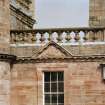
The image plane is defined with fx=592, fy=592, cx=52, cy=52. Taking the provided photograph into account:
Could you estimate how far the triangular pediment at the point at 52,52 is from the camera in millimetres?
20891

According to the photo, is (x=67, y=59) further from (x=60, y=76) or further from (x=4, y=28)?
(x=4, y=28)

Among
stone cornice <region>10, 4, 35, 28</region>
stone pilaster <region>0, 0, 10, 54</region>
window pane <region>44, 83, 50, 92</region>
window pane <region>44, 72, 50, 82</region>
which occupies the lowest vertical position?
window pane <region>44, 83, 50, 92</region>

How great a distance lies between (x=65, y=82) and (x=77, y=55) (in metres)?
1.04

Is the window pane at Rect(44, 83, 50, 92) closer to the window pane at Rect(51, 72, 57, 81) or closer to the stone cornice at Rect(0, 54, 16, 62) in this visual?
the window pane at Rect(51, 72, 57, 81)

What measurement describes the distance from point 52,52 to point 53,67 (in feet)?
1.76

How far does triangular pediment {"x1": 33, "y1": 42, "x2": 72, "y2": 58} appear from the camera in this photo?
68.5 ft

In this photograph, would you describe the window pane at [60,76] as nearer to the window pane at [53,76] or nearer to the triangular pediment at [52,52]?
the window pane at [53,76]

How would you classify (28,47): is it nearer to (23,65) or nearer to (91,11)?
(23,65)

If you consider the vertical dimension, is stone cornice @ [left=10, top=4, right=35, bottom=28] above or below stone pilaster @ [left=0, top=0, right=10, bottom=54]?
above

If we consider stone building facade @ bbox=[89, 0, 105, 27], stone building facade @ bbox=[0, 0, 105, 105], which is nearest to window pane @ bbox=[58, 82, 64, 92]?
stone building facade @ bbox=[0, 0, 105, 105]

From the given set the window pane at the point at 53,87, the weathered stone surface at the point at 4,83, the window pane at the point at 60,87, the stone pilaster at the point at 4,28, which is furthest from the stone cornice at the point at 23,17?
the window pane at the point at 60,87

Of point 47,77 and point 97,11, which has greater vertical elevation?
point 97,11

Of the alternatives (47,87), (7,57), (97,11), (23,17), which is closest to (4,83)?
(7,57)

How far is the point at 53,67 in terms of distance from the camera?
20938 mm
